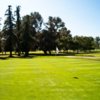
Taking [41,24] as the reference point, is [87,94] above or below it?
below

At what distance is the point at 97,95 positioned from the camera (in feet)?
41.5

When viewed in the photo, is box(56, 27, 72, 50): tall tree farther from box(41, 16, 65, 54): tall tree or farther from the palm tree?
the palm tree

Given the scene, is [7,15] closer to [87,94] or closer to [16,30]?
[16,30]

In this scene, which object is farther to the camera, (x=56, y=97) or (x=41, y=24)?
(x=41, y=24)

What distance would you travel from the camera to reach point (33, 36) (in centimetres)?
9431

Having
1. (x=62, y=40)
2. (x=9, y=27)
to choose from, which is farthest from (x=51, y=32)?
(x=9, y=27)

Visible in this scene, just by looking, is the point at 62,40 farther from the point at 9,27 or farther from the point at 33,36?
the point at 9,27

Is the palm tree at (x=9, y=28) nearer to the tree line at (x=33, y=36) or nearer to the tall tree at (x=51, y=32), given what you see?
the tree line at (x=33, y=36)

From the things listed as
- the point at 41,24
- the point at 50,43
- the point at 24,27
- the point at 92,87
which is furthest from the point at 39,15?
the point at 92,87

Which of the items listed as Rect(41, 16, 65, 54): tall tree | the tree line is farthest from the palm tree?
Rect(41, 16, 65, 54): tall tree

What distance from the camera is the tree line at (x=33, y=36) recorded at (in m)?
79.4

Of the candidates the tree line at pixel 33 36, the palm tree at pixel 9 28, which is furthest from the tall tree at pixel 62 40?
the palm tree at pixel 9 28

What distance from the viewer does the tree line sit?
79.4m

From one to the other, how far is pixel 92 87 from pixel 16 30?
244ft
